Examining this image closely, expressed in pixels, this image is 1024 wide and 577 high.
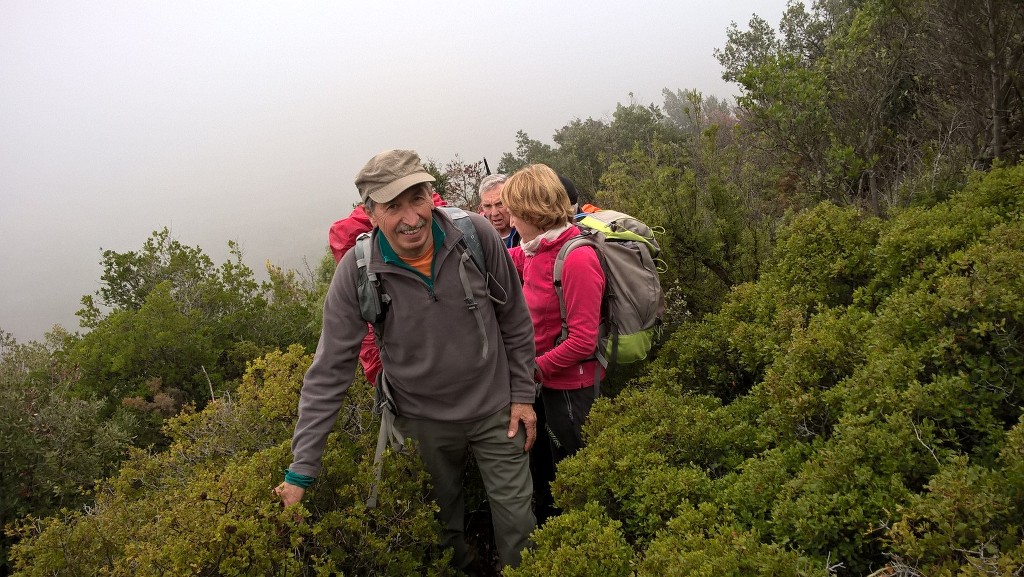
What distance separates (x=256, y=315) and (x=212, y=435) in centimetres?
662

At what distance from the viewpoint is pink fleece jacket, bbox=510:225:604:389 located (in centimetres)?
297

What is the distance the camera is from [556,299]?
3.18 meters

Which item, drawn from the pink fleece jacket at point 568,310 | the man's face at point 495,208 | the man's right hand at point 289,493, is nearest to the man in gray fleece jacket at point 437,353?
the man's right hand at point 289,493

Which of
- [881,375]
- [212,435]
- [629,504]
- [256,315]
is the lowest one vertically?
[629,504]

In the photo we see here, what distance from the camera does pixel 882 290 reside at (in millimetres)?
3172

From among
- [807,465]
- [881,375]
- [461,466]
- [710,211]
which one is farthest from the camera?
[710,211]

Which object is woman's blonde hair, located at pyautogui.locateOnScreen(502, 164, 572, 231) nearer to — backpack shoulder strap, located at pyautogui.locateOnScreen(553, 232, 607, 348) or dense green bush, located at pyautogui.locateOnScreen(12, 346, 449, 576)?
backpack shoulder strap, located at pyautogui.locateOnScreen(553, 232, 607, 348)

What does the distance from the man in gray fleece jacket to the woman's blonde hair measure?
0.49 metres

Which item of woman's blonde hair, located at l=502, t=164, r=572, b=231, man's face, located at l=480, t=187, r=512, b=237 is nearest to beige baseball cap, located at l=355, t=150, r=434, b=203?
woman's blonde hair, located at l=502, t=164, r=572, b=231

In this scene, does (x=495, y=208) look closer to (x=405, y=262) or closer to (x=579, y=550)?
(x=405, y=262)

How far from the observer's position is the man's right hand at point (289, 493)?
232cm

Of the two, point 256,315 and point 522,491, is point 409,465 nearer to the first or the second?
point 522,491

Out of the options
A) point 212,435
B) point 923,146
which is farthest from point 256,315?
point 923,146

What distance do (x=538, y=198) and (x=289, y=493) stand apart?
1849 millimetres
